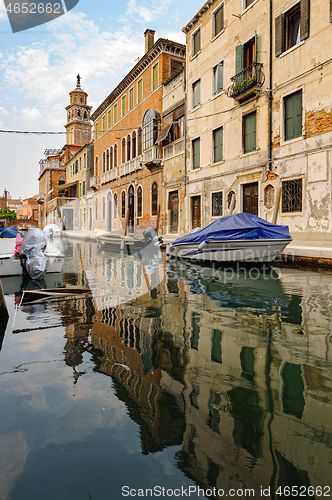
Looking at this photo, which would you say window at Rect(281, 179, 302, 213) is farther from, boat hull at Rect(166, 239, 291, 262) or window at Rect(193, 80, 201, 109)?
window at Rect(193, 80, 201, 109)

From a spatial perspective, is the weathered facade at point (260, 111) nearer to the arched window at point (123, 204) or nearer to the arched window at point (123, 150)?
the arched window at point (123, 204)

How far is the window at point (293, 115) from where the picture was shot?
39.0 feet

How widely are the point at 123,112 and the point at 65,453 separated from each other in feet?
92.9

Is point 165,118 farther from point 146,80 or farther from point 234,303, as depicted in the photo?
point 234,303

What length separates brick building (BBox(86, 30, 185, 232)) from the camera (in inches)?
837

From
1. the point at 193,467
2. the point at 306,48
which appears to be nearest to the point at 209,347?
→ the point at 193,467

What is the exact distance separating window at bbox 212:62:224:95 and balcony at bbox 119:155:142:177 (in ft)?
27.3

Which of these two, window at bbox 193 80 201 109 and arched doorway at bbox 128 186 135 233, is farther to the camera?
arched doorway at bbox 128 186 135 233

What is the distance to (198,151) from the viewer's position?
17938 mm

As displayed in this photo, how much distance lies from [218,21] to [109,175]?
657 inches

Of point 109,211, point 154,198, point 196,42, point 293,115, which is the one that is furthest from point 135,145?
point 293,115

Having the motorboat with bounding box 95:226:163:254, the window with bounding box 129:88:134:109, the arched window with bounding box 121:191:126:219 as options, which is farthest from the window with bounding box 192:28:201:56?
the arched window with bounding box 121:191:126:219

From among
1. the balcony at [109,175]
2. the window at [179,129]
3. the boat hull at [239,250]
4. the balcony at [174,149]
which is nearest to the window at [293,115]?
the boat hull at [239,250]

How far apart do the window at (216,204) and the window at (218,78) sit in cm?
471
